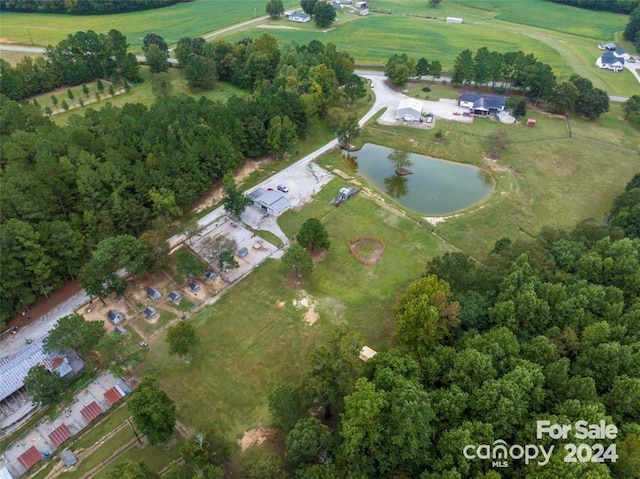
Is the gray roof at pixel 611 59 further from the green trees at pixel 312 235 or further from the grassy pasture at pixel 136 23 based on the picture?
the grassy pasture at pixel 136 23

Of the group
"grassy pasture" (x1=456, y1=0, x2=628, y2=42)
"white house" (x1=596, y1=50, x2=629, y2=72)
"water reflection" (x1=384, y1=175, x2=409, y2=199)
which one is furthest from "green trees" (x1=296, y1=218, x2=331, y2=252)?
"grassy pasture" (x1=456, y1=0, x2=628, y2=42)

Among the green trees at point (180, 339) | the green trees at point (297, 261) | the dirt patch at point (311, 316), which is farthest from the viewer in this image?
the green trees at point (297, 261)

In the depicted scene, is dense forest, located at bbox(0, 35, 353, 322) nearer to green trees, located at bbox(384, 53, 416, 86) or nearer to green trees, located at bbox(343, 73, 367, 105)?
green trees, located at bbox(343, 73, 367, 105)

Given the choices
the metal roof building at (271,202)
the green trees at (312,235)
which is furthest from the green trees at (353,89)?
the green trees at (312,235)

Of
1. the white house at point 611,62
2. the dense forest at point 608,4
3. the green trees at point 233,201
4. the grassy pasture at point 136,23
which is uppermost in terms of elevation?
the dense forest at point 608,4

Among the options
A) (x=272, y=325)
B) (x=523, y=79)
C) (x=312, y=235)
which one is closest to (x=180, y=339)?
(x=272, y=325)

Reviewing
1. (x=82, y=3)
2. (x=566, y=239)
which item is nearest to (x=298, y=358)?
(x=566, y=239)
